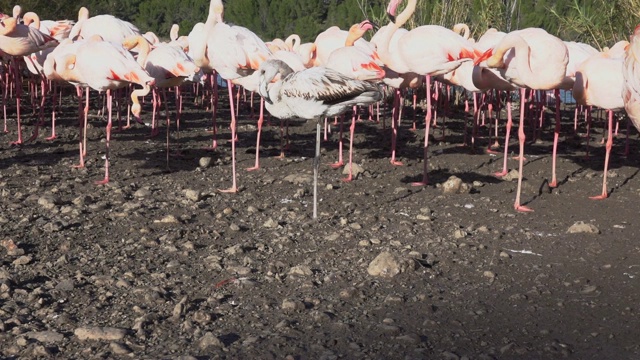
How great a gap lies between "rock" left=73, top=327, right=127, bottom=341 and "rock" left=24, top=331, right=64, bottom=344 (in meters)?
0.09

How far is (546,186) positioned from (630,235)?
5.34ft

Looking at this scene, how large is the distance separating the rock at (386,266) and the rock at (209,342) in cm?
140

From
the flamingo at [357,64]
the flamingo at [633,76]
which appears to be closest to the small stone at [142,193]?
the flamingo at [357,64]

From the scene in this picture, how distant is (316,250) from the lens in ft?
19.7

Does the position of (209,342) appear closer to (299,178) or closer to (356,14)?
(299,178)

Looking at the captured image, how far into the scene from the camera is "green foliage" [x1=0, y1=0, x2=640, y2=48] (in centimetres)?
1487

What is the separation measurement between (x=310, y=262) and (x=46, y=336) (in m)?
1.83

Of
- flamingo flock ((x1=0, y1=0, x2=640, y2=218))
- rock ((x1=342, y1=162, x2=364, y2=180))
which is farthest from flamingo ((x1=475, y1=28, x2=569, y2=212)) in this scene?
rock ((x1=342, y1=162, x2=364, y2=180))

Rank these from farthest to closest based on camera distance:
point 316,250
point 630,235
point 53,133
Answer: point 53,133
point 630,235
point 316,250

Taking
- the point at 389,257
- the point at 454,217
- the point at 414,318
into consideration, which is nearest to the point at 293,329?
the point at 414,318

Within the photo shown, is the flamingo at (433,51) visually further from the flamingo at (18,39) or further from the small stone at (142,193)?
the flamingo at (18,39)

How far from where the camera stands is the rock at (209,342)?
4.24 m

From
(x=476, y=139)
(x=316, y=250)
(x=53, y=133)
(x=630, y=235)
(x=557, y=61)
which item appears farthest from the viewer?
(x=476, y=139)

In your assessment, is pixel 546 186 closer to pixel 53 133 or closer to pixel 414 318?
pixel 414 318
